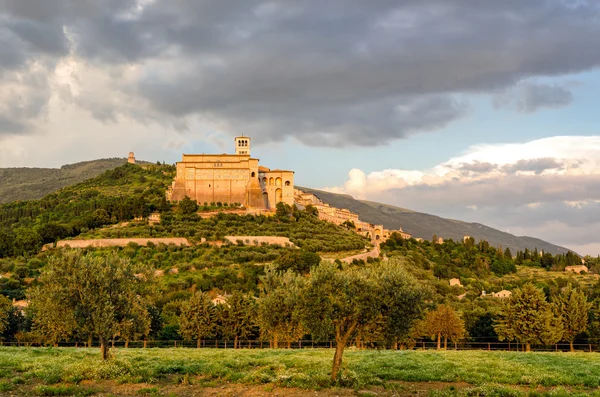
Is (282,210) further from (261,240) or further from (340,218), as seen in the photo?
(340,218)

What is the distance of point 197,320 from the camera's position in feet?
156

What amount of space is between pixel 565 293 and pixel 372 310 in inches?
1404

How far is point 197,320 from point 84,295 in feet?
82.3

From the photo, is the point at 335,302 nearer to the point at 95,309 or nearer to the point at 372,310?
the point at 372,310

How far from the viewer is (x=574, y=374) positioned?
2328 centimetres

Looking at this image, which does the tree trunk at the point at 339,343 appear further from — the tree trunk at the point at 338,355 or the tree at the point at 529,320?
the tree at the point at 529,320

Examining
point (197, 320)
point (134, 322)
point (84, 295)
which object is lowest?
point (197, 320)

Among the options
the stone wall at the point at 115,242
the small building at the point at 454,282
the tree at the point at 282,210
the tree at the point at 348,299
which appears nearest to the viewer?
the tree at the point at 348,299

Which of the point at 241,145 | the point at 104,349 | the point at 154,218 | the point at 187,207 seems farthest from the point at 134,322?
the point at 241,145

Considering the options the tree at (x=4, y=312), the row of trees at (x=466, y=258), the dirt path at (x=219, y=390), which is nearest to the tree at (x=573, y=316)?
the dirt path at (x=219, y=390)

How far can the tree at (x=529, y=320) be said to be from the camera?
45.7m

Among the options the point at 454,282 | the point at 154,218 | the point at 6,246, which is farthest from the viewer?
the point at 154,218

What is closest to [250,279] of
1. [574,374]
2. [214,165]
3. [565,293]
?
[565,293]

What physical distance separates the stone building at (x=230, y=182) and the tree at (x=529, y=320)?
66.5 m
